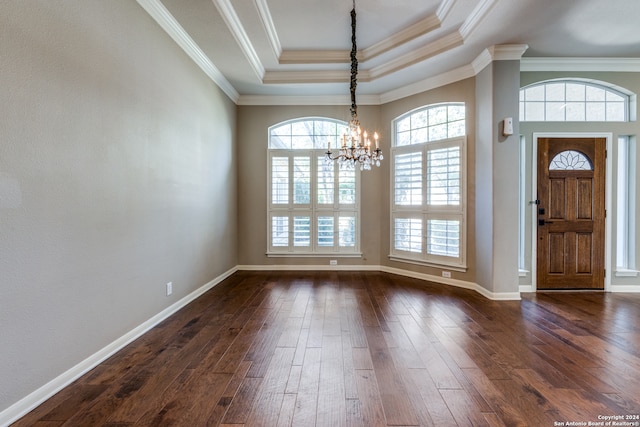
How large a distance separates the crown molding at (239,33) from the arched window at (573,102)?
12.6 ft

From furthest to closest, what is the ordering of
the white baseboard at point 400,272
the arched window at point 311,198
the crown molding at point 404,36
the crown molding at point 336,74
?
the arched window at point 311,198
the crown molding at point 336,74
the white baseboard at point 400,272
the crown molding at point 404,36

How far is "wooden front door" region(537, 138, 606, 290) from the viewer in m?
3.95

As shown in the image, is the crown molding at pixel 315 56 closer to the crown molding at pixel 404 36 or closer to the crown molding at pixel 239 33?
the crown molding at pixel 404 36

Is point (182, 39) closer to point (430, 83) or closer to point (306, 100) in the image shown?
point (306, 100)

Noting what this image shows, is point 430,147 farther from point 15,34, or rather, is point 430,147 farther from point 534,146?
point 15,34

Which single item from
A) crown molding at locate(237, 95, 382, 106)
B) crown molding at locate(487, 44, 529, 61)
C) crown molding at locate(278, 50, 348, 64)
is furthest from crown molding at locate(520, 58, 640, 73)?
crown molding at locate(278, 50, 348, 64)

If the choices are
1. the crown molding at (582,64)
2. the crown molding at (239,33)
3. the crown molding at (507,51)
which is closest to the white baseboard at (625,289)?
the crown molding at (582,64)

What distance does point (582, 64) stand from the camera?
3.95 meters

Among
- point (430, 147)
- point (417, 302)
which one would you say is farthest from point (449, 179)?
point (417, 302)

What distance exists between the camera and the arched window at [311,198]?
5266 millimetres

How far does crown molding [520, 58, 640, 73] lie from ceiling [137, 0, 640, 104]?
0.05 feet

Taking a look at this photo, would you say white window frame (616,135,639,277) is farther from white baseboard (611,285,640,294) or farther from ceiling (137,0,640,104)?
ceiling (137,0,640,104)

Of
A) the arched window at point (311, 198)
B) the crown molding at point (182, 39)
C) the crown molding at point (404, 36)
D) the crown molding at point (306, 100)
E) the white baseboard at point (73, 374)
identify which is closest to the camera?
the white baseboard at point (73, 374)

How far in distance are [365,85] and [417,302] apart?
3.50 metres
